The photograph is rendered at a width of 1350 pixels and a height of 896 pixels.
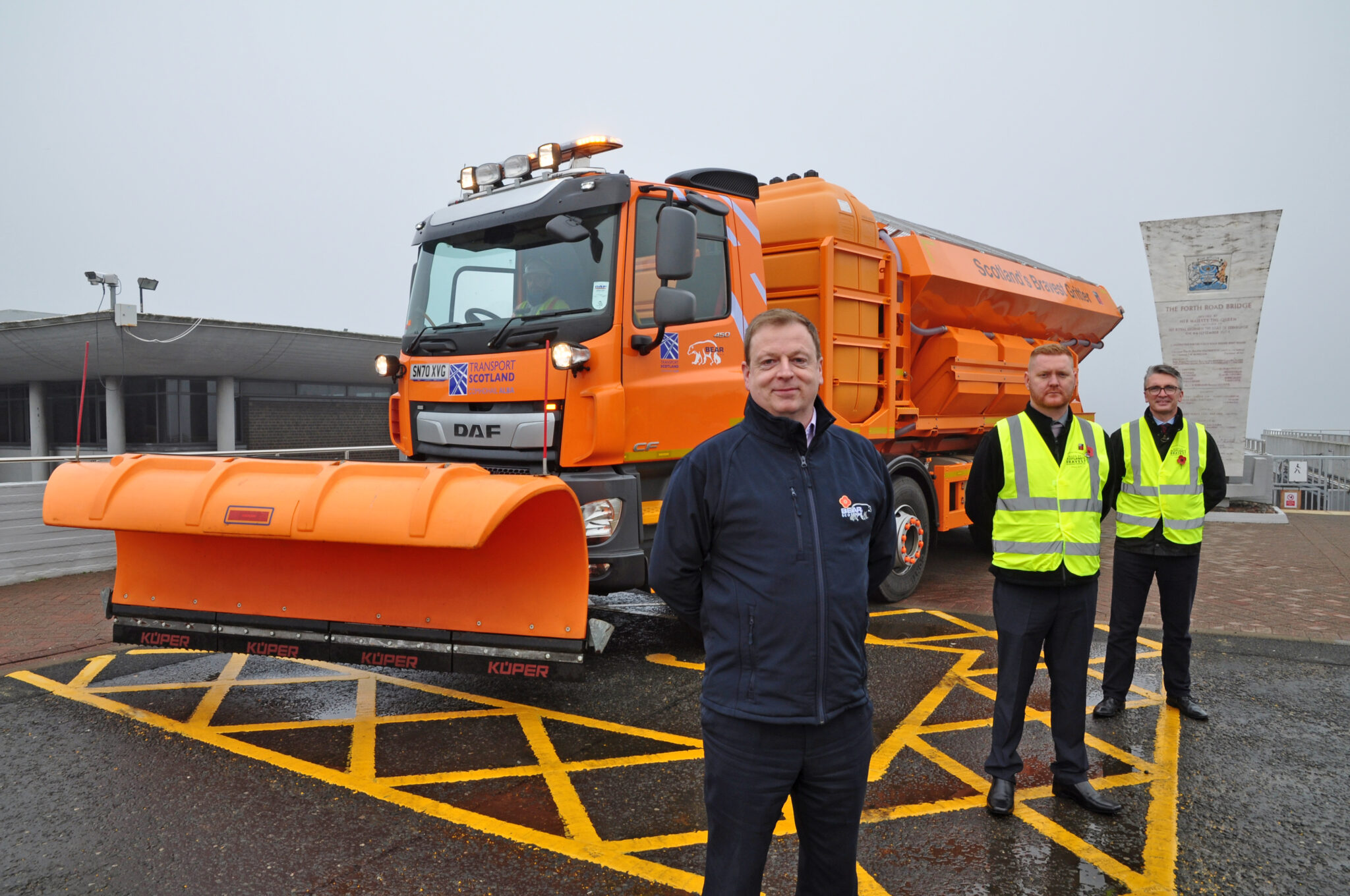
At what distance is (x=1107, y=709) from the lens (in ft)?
14.7

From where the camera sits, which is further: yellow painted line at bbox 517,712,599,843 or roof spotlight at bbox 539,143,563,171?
roof spotlight at bbox 539,143,563,171

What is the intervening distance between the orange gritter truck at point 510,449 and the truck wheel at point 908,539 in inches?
46.4

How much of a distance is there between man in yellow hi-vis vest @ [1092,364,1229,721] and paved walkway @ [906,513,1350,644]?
1254mm

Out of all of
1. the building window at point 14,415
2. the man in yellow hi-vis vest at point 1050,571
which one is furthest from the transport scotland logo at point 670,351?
the building window at point 14,415

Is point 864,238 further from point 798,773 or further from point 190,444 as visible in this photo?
point 190,444

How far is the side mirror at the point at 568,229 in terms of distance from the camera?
4.84m

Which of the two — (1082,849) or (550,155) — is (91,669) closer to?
(550,155)

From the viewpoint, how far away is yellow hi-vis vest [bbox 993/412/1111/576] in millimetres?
3418

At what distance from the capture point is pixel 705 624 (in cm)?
215

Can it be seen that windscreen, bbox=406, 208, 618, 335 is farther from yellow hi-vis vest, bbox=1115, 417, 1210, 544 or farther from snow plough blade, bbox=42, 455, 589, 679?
yellow hi-vis vest, bbox=1115, 417, 1210, 544

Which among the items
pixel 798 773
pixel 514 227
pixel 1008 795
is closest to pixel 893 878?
pixel 1008 795

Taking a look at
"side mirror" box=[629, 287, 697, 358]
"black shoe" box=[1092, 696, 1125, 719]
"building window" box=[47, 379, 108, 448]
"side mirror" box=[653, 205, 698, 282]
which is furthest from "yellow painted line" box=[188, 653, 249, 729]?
"building window" box=[47, 379, 108, 448]

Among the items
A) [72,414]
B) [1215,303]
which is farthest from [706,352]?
[72,414]

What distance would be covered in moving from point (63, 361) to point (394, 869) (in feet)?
62.5
